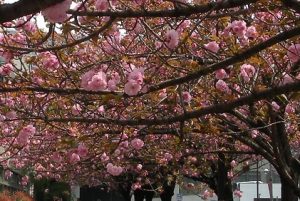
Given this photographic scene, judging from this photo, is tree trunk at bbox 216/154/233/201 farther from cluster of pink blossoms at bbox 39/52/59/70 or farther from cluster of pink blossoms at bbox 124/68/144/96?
cluster of pink blossoms at bbox 124/68/144/96

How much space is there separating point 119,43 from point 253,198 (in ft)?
130

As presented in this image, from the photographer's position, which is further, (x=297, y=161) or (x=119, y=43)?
(x=297, y=161)

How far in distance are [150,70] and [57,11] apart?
441cm

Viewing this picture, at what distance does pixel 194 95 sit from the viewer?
9.11m

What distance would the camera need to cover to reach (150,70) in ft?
25.4

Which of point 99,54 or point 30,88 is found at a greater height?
point 99,54

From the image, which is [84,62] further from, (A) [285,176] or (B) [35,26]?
(A) [285,176]

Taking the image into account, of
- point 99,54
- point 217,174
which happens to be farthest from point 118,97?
point 217,174

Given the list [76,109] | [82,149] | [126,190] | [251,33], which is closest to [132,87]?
[251,33]

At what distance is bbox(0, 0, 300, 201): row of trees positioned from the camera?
17.3ft

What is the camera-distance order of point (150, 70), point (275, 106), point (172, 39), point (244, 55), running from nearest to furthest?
point (172, 39) → point (244, 55) → point (150, 70) → point (275, 106)

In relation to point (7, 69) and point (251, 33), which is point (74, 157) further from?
point (251, 33)

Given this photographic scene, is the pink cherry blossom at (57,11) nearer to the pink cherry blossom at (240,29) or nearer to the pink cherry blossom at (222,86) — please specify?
the pink cherry blossom at (240,29)

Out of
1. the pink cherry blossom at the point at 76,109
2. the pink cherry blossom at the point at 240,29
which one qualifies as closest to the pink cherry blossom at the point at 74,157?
the pink cherry blossom at the point at 76,109
